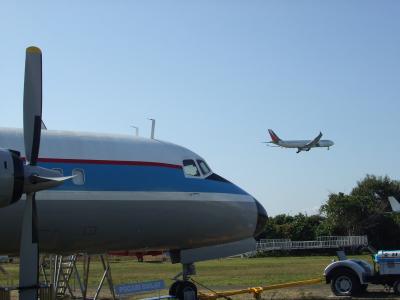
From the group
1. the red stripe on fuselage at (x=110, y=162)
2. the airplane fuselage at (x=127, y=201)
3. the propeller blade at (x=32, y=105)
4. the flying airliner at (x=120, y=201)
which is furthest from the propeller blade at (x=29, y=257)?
the red stripe on fuselage at (x=110, y=162)

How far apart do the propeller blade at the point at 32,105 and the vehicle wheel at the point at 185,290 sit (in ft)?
20.5

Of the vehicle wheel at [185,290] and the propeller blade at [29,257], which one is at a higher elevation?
the propeller blade at [29,257]

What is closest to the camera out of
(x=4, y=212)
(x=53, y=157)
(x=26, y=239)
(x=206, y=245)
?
(x=26, y=239)

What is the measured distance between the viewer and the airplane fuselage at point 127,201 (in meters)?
14.1

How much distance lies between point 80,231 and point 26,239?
3091 mm

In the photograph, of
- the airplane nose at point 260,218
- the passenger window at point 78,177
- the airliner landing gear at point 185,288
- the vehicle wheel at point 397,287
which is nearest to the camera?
the passenger window at point 78,177

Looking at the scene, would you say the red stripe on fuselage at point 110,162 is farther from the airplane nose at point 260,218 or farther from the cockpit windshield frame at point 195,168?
the airplane nose at point 260,218

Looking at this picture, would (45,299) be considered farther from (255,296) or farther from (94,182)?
(255,296)

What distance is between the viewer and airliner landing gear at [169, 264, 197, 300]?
16359mm

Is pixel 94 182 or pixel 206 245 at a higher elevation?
pixel 94 182

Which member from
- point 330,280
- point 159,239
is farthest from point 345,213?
point 159,239

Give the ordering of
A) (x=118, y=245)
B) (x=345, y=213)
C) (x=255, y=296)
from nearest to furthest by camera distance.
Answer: (x=118, y=245)
(x=255, y=296)
(x=345, y=213)

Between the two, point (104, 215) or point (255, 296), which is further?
point (255, 296)

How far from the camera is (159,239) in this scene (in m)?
16.0
